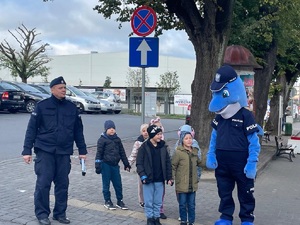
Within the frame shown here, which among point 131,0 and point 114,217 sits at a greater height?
point 131,0

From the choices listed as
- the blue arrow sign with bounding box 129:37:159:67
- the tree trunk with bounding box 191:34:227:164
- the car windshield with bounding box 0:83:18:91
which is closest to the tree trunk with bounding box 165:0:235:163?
the tree trunk with bounding box 191:34:227:164

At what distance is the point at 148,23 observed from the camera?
31.4 ft

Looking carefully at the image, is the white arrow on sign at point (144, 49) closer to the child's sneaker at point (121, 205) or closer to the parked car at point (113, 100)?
the child's sneaker at point (121, 205)

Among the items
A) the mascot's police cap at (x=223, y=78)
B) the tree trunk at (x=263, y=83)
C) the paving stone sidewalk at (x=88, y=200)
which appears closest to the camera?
the mascot's police cap at (x=223, y=78)

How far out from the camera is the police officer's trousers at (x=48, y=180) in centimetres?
650

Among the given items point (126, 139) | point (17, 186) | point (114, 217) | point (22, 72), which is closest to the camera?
point (114, 217)

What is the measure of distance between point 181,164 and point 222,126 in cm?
79

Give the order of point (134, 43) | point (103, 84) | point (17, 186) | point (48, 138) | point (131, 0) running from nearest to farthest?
point (48, 138) → point (17, 186) → point (134, 43) → point (131, 0) → point (103, 84)

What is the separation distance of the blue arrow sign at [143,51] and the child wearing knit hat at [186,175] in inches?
114

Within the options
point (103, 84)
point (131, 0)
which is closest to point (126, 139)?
point (131, 0)

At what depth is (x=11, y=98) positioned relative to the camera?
24828 mm

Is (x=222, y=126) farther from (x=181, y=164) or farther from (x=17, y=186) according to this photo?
(x=17, y=186)

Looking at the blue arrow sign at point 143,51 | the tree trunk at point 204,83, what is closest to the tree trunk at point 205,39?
the tree trunk at point 204,83

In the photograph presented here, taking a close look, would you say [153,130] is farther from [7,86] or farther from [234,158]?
[7,86]
